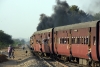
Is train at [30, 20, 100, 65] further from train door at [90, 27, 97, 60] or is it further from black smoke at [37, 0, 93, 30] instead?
black smoke at [37, 0, 93, 30]

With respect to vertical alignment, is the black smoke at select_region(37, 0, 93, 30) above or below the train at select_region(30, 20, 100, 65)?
above

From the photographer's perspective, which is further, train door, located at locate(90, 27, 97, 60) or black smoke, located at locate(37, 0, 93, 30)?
black smoke, located at locate(37, 0, 93, 30)

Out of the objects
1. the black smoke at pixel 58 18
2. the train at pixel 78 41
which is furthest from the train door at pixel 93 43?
the black smoke at pixel 58 18

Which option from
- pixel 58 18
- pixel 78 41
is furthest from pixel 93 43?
pixel 58 18

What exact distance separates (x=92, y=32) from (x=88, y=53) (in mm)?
1509

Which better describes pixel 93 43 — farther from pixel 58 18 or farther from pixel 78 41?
pixel 58 18

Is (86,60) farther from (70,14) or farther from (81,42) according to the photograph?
(70,14)

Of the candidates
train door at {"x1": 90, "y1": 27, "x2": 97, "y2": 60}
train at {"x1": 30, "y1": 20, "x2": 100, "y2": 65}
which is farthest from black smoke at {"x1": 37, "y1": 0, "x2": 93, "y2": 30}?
train door at {"x1": 90, "y1": 27, "x2": 97, "y2": 60}

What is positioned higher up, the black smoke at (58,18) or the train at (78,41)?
the black smoke at (58,18)

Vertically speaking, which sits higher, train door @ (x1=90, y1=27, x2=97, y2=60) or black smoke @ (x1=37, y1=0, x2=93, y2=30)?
black smoke @ (x1=37, y1=0, x2=93, y2=30)

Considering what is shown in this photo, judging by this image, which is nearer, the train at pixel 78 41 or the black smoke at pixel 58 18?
the train at pixel 78 41

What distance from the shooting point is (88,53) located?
59.6 feet

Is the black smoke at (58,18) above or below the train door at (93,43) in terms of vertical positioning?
above

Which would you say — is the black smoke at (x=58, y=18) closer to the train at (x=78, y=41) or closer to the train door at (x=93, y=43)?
the train at (x=78, y=41)
